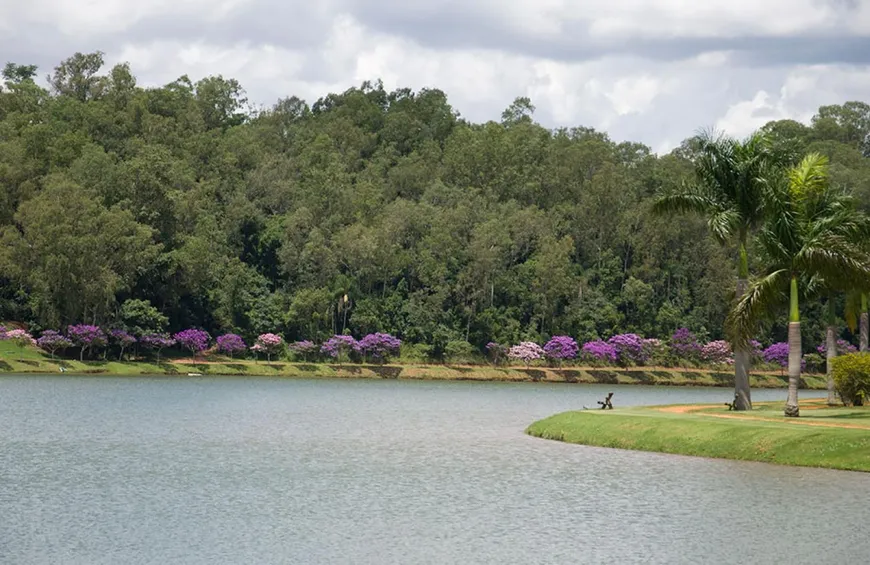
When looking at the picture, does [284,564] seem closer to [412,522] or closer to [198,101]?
[412,522]

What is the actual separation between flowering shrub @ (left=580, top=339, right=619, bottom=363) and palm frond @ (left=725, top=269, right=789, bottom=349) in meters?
76.2

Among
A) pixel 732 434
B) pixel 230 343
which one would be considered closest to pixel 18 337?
pixel 230 343

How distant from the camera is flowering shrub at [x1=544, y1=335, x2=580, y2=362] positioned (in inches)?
4958

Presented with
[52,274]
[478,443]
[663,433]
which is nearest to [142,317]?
[52,274]

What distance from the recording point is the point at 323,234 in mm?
132875

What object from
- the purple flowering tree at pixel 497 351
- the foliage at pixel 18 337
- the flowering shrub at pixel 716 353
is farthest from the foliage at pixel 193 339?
the flowering shrub at pixel 716 353

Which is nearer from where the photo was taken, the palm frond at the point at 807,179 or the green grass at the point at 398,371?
the palm frond at the point at 807,179

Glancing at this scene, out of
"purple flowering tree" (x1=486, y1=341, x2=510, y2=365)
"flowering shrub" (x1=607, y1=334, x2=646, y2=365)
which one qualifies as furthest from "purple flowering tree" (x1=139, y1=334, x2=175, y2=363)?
"flowering shrub" (x1=607, y1=334, x2=646, y2=365)

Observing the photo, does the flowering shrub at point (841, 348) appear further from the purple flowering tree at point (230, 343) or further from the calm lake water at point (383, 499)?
the calm lake water at point (383, 499)

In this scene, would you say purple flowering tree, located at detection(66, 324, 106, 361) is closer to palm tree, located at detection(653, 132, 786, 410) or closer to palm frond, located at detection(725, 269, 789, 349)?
palm tree, located at detection(653, 132, 786, 410)

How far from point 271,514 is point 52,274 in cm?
8073

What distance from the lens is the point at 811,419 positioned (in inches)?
1903

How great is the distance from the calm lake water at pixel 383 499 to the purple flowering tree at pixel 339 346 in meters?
59.4

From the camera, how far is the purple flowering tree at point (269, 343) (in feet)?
389
